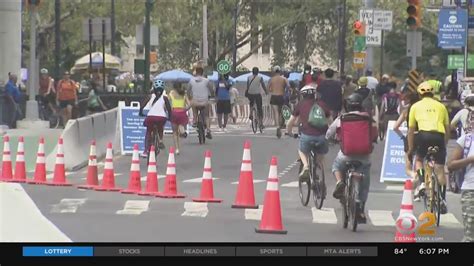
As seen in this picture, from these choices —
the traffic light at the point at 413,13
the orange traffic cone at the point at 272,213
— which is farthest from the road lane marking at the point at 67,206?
the traffic light at the point at 413,13

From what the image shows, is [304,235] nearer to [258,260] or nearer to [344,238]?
[344,238]

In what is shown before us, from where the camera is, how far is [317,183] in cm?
1442

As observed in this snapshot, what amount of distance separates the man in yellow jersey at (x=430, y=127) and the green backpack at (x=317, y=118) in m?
1.23

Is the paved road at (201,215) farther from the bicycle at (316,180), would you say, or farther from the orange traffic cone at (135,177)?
the orange traffic cone at (135,177)

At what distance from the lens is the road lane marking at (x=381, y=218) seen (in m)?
13.3

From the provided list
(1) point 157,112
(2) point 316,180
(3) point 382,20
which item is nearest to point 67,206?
(2) point 316,180

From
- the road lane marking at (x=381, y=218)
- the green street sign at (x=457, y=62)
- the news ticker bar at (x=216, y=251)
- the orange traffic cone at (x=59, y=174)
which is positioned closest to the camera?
the news ticker bar at (x=216, y=251)

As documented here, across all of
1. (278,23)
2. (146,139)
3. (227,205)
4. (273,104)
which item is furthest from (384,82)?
(278,23)

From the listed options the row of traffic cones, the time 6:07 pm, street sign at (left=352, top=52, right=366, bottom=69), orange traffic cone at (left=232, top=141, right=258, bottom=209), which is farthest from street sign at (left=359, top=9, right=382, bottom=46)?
the time 6:07 pm

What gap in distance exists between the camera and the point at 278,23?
186ft

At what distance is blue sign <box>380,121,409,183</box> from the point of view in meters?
18.3

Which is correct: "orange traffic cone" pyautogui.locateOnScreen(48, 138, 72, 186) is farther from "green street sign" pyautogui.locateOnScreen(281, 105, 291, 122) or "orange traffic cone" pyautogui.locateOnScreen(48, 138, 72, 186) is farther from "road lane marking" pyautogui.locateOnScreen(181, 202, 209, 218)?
"green street sign" pyautogui.locateOnScreen(281, 105, 291, 122)

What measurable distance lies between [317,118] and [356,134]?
223 cm

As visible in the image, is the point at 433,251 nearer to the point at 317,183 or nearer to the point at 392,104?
the point at 317,183
